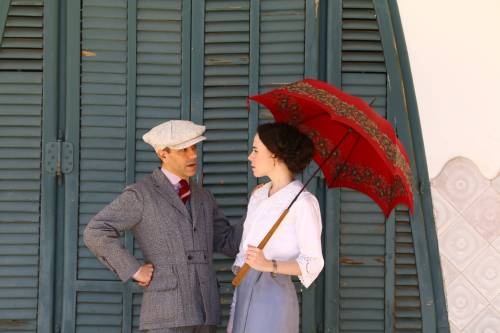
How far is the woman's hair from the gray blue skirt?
0.40 metres

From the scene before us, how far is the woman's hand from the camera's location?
225 cm

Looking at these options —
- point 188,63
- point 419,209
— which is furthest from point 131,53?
point 419,209

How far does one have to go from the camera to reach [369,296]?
2.90 m

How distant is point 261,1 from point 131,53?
0.59 meters

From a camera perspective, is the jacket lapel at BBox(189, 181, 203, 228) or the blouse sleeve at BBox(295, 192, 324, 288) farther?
the jacket lapel at BBox(189, 181, 203, 228)

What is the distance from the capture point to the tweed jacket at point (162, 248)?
94.8 inches

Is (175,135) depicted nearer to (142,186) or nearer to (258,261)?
(142,186)

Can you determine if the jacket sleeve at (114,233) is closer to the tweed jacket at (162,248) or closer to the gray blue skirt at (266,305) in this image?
the tweed jacket at (162,248)

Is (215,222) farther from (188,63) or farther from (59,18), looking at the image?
(59,18)

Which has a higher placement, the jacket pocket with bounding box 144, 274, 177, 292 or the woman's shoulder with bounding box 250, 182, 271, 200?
the woman's shoulder with bounding box 250, 182, 271, 200

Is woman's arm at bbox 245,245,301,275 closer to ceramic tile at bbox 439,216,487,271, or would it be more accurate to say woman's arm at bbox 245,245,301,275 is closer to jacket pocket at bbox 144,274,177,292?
jacket pocket at bbox 144,274,177,292

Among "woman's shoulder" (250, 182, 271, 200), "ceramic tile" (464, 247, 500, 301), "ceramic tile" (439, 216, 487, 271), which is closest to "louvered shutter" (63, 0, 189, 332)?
"woman's shoulder" (250, 182, 271, 200)

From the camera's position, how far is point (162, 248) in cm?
246

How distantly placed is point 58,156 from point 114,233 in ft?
2.06
